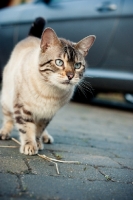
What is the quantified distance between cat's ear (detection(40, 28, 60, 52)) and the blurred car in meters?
2.10

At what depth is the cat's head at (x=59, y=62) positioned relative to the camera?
2791 mm

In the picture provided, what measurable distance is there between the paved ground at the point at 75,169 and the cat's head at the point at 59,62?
0.59 meters

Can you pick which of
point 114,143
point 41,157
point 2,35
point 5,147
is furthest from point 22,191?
point 2,35

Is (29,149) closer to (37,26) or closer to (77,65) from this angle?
(77,65)

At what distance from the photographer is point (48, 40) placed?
2934 millimetres

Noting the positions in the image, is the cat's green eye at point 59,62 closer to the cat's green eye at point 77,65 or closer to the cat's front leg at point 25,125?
the cat's green eye at point 77,65

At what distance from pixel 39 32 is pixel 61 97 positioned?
3.67 ft

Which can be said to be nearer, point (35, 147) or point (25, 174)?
point (25, 174)

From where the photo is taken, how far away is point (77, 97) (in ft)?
22.3

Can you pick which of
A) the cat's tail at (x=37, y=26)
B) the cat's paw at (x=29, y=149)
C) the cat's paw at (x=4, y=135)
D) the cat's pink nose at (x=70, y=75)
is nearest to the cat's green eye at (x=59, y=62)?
the cat's pink nose at (x=70, y=75)

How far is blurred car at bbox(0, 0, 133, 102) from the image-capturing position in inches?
205

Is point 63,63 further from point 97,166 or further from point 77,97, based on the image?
point 77,97

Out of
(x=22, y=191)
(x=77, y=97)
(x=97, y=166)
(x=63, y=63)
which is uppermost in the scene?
(x=63, y=63)

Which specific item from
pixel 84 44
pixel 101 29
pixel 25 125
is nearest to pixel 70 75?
pixel 84 44
